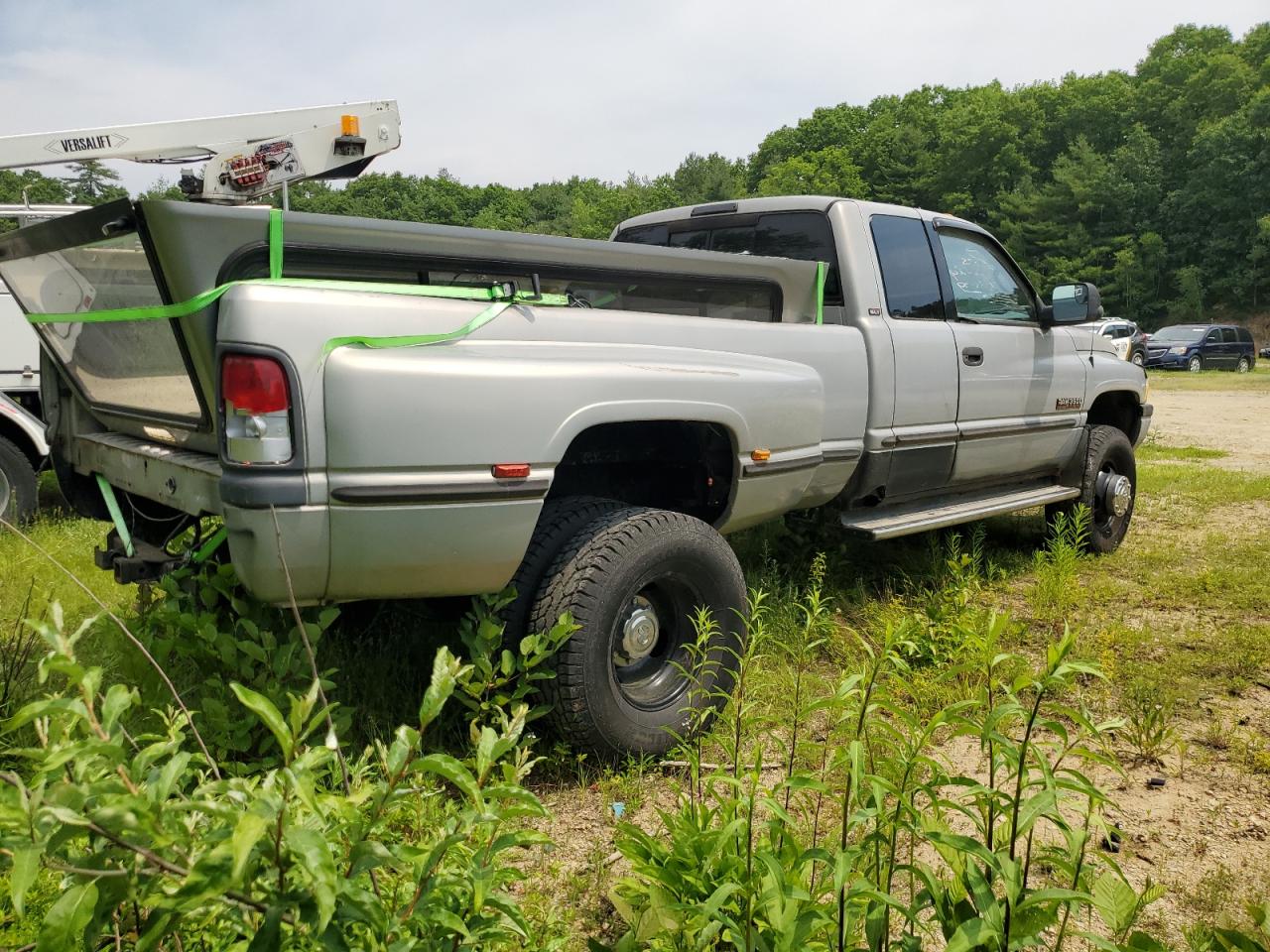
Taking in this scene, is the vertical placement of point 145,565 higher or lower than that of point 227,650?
higher

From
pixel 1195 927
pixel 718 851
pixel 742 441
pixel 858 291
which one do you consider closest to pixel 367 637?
pixel 742 441

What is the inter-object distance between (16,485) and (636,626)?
187 inches

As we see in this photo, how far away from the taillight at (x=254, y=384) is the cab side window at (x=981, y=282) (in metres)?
3.57

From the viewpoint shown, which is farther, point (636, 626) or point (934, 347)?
point (934, 347)

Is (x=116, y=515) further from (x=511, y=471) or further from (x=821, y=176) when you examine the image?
(x=821, y=176)

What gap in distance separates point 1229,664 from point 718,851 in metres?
3.15

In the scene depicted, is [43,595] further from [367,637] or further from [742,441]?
[742,441]

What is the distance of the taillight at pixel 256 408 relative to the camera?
227cm

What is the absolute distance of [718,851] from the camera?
6.32ft

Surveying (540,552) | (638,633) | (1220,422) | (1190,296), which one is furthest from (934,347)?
(1190,296)

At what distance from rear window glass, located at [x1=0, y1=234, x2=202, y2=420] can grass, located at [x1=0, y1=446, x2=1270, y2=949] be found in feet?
2.82

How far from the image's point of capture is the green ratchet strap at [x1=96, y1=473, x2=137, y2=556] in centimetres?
314

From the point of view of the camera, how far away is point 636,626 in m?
3.04

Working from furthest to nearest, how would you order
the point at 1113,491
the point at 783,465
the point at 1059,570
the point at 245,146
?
the point at 245,146 → the point at 1113,491 → the point at 1059,570 → the point at 783,465
